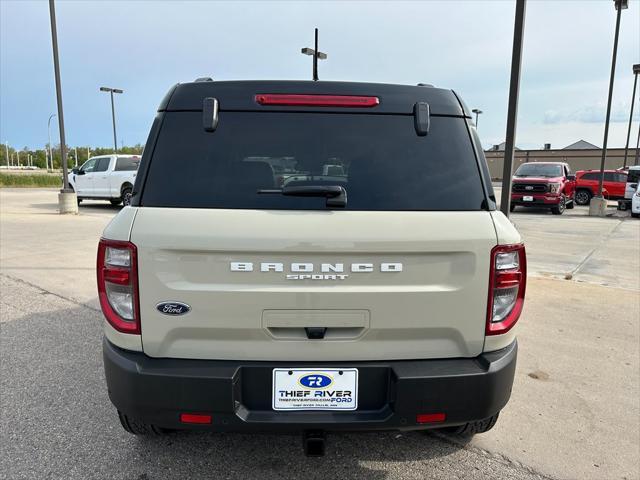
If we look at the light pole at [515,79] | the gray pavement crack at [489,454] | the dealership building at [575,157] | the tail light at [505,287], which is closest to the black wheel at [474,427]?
the gray pavement crack at [489,454]

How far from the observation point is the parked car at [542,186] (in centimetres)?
1859

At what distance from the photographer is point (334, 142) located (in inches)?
88.4

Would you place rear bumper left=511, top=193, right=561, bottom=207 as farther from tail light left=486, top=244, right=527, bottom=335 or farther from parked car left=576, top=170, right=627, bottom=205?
tail light left=486, top=244, right=527, bottom=335

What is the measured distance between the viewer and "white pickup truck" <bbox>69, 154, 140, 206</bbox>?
17203 mm

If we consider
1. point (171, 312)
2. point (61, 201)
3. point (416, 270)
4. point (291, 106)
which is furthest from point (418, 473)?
point (61, 201)

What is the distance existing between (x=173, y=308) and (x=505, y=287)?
1.49m

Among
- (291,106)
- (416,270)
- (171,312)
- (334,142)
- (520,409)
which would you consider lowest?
(520,409)

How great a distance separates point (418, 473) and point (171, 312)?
5.32ft

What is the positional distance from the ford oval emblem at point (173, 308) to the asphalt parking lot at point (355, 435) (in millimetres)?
1056

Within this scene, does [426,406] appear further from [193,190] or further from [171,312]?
[193,190]

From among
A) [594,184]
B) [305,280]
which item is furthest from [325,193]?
[594,184]

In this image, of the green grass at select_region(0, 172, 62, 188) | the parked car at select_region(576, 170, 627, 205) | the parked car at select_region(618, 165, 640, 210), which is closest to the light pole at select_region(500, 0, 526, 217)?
the parked car at select_region(618, 165, 640, 210)

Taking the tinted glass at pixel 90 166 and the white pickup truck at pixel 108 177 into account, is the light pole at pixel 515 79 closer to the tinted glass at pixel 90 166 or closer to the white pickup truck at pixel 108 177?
the white pickup truck at pixel 108 177

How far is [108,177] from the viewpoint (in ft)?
56.9
